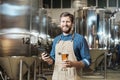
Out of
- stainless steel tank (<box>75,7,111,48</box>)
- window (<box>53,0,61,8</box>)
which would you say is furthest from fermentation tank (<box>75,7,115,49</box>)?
→ window (<box>53,0,61,8</box>)

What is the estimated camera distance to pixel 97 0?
17438mm

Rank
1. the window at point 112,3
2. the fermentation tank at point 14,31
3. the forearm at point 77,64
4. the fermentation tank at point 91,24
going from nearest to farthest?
the forearm at point 77,64 < the fermentation tank at point 14,31 < the fermentation tank at point 91,24 < the window at point 112,3

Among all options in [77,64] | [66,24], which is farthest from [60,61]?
[66,24]

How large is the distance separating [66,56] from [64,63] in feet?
0.48

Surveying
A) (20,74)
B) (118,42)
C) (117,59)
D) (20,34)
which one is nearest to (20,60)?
(20,74)

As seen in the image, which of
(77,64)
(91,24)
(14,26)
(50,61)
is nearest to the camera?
(77,64)

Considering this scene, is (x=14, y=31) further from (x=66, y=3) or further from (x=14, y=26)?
(x=66, y=3)

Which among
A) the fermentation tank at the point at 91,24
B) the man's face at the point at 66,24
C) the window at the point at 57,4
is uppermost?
the window at the point at 57,4

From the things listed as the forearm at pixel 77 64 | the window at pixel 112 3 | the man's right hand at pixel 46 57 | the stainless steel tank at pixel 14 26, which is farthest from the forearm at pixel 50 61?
the window at pixel 112 3

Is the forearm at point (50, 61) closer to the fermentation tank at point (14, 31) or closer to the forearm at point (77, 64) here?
the forearm at point (77, 64)

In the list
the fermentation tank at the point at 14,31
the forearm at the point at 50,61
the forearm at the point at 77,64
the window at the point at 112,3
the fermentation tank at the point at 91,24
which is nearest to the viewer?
the forearm at the point at 77,64

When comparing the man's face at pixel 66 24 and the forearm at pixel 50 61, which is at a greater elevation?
the man's face at pixel 66 24

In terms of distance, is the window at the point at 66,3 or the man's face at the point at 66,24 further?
the window at the point at 66,3

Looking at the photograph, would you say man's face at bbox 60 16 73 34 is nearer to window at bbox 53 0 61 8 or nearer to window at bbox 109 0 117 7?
window at bbox 109 0 117 7
